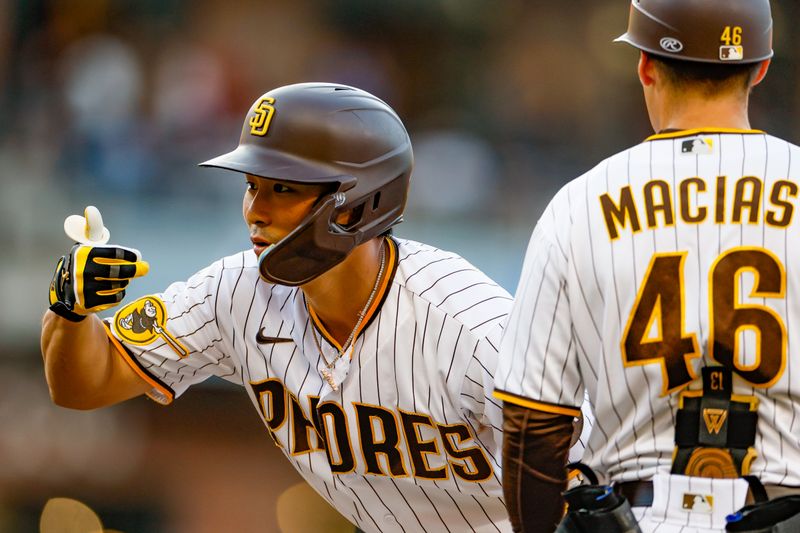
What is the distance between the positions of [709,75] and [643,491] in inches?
36.0

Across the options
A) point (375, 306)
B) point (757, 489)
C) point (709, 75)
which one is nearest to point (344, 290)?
point (375, 306)

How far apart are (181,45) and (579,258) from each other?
6.56 m

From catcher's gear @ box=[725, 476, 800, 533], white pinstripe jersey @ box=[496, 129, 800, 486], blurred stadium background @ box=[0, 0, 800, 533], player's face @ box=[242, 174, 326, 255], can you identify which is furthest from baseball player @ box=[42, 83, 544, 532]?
blurred stadium background @ box=[0, 0, 800, 533]

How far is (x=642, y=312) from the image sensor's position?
259 cm

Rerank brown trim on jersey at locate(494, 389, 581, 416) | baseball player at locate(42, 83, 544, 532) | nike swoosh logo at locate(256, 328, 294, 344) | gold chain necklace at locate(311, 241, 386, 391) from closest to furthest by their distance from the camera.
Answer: brown trim on jersey at locate(494, 389, 581, 416)
baseball player at locate(42, 83, 544, 532)
gold chain necklace at locate(311, 241, 386, 391)
nike swoosh logo at locate(256, 328, 294, 344)

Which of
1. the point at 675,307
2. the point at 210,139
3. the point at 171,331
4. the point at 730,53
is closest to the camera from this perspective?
the point at 675,307

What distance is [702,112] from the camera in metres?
2.71

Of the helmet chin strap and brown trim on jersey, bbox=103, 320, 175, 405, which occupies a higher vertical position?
the helmet chin strap

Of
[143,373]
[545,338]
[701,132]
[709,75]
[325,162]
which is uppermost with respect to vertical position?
[709,75]

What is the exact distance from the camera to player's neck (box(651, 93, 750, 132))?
2.70 meters

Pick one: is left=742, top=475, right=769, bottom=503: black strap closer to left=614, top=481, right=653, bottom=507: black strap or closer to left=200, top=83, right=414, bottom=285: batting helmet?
left=614, top=481, right=653, bottom=507: black strap

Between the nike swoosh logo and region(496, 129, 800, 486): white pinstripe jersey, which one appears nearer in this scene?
region(496, 129, 800, 486): white pinstripe jersey

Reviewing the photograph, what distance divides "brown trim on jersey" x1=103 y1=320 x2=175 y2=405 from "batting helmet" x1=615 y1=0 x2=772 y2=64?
193 cm

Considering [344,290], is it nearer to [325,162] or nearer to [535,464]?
[325,162]
